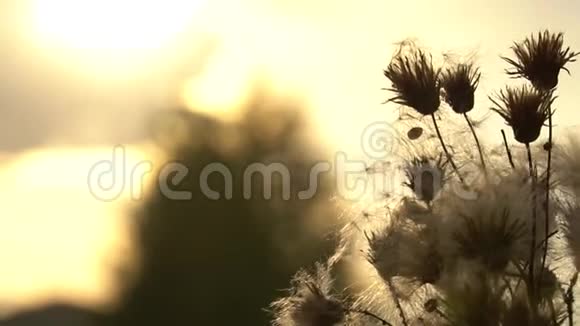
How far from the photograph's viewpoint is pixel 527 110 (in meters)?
3.02

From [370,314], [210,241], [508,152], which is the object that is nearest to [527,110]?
[508,152]

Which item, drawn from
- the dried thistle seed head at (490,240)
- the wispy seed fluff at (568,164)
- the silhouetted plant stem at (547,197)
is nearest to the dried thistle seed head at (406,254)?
the dried thistle seed head at (490,240)

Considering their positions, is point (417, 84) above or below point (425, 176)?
above

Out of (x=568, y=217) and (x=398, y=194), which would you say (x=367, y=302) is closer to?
(x=398, y=194)

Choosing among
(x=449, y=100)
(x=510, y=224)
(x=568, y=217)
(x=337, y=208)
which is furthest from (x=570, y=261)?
(x=337, y=208)

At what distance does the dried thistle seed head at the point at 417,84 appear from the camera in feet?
10.3

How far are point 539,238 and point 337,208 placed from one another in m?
0.80

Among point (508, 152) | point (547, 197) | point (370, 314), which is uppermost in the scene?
point (508, 152)

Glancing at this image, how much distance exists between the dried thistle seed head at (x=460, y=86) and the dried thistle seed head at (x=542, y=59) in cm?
12

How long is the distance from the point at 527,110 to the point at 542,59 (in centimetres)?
17

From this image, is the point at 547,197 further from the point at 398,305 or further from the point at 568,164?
the point at 398,305

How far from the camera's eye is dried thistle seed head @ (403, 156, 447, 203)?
10.1 feet

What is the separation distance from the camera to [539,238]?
→ 2902mm

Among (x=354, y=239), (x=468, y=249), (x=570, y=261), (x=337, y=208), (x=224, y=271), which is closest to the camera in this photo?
(x=468, y=249)
